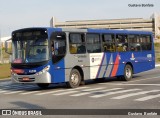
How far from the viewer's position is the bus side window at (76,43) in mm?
19016

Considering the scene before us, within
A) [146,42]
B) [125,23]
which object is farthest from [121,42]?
[125,23]

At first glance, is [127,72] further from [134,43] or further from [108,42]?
[108,42]

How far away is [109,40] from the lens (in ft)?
71.5

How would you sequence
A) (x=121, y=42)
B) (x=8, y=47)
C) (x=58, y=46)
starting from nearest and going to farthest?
(x=58, y=46) < (x=8, y=47) < (x=121, y=42)

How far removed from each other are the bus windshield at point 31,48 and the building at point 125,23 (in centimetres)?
8520

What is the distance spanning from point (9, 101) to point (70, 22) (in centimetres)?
Answer: 9345

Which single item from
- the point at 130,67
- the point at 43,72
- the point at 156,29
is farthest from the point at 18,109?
the point at 156,29

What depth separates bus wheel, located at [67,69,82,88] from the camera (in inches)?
746

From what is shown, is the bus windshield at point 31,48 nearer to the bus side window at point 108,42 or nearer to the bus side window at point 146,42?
the bus side window at point 108,42

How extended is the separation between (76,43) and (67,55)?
94cm

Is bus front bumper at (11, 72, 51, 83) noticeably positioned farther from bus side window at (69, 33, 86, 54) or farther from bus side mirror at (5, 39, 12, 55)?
bus side window at (69, 33, 86, 54)

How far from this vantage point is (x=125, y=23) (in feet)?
362

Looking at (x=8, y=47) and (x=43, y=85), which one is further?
(x=43, y=85)

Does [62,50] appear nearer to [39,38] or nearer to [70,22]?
[39,38]
